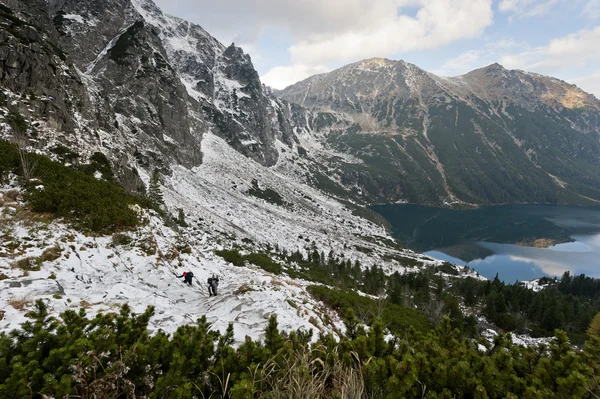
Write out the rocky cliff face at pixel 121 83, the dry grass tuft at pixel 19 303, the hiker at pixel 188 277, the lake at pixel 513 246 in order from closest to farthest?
1. the dry grass tuft at pixel 19 303
2. the hiker at pixel 188 277
3. the rocky cliff face at pixel 121 83
4. the lake at pixel 513 246

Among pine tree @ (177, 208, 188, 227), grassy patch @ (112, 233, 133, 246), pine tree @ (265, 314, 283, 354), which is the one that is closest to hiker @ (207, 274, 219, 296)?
grassy patch @ (112, 233, 133, 246)

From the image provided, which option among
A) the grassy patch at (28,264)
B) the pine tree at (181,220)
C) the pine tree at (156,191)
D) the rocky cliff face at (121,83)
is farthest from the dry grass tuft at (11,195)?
the pine tree at (181,220)

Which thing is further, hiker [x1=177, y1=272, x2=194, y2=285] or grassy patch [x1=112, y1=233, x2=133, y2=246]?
hiker [x1=177, y1=272, x2=194, y2=285]

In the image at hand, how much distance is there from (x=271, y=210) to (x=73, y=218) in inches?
3938

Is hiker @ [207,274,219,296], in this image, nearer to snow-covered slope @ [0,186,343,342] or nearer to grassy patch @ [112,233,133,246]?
snow-covered slope @ [0,186,343,342]

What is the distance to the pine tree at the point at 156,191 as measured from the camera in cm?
5706

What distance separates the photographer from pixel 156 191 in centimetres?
6519

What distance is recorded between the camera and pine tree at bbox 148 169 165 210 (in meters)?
57.1

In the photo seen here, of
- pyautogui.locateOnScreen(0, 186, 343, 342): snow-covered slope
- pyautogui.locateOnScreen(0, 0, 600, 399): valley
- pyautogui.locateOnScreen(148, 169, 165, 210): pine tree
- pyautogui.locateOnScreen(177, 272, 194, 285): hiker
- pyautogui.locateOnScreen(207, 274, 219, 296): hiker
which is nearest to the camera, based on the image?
pyautogui.locateOnScreen(0, 0, 600, 399): valley

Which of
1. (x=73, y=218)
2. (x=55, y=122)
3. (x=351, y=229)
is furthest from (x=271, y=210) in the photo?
(x=73, y=218)

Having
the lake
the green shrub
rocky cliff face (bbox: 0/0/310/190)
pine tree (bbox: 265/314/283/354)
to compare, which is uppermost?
rocky cliff face (bbox: 0/0/310/190)

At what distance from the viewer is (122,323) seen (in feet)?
18.8

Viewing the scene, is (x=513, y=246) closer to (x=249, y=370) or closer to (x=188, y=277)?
(x=188, y=277)

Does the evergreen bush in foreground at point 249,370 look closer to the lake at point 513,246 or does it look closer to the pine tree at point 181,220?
the pine tree at point 181,220
